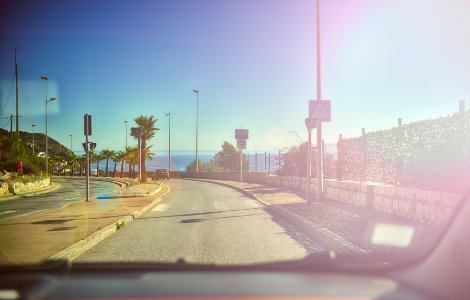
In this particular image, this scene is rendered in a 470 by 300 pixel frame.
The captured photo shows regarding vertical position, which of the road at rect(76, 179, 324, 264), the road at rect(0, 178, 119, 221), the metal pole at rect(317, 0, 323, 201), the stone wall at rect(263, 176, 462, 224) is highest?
the metal pole at rect(317, 0, 323, 201)

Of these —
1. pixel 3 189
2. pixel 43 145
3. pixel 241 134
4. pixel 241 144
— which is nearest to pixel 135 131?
pixel 241 134

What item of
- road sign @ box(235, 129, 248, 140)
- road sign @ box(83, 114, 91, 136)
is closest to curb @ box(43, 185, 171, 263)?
road sign @ box(83, 114, 91, 136)

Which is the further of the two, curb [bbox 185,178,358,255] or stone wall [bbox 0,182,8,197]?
stone wall [bbox 0,182,8,197]

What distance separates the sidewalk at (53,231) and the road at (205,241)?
37 cm

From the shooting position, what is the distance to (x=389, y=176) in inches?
542

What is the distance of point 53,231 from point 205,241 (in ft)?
11.7

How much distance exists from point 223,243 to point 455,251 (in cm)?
693

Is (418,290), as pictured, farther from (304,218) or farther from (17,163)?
(17,163)

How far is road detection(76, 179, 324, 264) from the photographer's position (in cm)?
753

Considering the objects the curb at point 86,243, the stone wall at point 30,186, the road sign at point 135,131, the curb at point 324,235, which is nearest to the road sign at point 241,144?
the road sign at point 135,131

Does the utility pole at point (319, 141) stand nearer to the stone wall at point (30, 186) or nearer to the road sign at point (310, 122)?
the road sign at point (310, 122)

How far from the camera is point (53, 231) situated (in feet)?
32.9

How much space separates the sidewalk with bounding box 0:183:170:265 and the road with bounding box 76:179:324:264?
1.21ft

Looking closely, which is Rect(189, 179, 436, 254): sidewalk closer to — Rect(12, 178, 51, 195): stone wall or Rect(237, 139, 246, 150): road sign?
Rect(12, 178, 51, 195): stone wall
